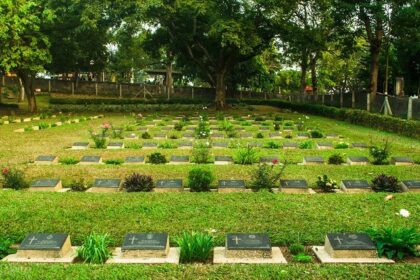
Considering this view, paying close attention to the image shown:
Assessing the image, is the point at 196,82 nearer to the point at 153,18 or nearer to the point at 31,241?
the point at 153,18

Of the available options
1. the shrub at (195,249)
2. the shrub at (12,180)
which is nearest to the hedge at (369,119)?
the shrub at (12,180)

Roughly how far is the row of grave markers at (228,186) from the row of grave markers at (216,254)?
2779 mm

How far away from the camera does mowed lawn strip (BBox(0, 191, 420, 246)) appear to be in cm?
616

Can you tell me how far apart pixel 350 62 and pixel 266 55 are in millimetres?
8695

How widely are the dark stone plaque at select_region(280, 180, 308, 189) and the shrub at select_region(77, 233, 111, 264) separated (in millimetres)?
3771

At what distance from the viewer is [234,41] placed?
25.6 meters

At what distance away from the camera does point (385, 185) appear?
8.25 m

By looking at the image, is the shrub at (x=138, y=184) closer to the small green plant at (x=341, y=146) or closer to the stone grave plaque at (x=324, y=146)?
the stone grave plaque at (x=324, y=146)

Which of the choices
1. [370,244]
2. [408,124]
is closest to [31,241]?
[370,244]

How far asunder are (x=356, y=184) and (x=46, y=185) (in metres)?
5.46

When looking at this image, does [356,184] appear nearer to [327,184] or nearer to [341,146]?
[327,184]

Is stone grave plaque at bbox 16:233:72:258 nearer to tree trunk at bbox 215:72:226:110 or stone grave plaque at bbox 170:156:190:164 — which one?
stone grave plaque at bbox 170:156:190:164

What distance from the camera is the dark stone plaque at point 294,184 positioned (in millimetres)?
8180

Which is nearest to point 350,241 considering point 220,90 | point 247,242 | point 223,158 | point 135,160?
point 247,242
